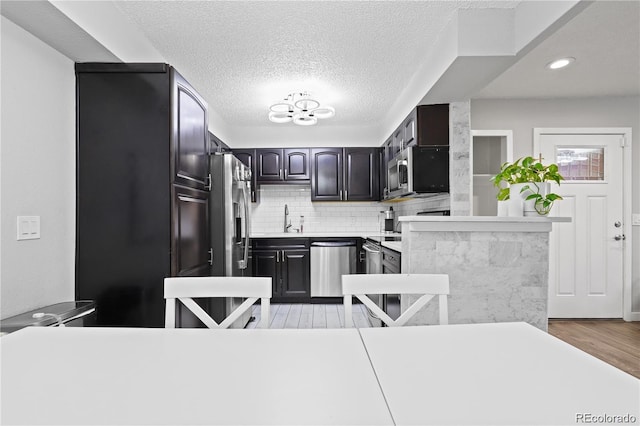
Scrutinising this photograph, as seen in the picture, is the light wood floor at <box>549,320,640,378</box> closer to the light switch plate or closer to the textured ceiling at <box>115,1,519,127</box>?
the textured ceiling at <box>115,1,519,127</box>

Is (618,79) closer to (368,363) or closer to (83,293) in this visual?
(368,363)

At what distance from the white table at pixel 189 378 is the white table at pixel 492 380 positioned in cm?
6

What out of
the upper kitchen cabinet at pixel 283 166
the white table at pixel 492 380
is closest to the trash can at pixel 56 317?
the white table at pixel 492 380

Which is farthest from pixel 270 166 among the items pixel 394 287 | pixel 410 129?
pixel 394 287

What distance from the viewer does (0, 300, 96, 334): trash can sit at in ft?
5.35

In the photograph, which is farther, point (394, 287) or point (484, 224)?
point (484, 224)

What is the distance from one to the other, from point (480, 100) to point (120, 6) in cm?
349

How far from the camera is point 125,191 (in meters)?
2.18

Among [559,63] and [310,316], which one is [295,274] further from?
[559,63]

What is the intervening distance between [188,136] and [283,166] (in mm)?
2720

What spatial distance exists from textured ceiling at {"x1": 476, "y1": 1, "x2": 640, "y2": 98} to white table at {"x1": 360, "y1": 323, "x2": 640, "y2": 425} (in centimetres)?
240

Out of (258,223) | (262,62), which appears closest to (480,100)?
(262,62)

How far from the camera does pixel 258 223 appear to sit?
5.50m

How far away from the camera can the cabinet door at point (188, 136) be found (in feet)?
7.43
